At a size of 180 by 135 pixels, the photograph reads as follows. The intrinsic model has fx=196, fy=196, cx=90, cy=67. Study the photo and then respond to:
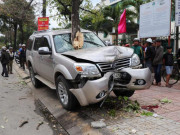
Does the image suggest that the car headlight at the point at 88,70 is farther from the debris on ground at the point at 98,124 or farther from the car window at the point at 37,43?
the car window at the point at 37,43

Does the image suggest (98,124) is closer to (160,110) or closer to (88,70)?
(88,70)

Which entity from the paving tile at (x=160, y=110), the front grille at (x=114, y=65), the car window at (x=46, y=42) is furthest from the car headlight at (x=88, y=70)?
the car window at (x=46, y=42)

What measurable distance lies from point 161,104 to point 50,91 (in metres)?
3.87

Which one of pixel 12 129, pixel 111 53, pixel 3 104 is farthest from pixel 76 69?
pixel 3 104

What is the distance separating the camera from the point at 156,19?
29.0ft

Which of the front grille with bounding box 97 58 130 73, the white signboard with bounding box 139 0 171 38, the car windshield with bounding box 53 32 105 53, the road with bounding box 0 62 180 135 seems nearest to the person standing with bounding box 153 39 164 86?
the white signboard with bounding box 139 0 171 38

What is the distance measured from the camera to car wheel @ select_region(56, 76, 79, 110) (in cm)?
433

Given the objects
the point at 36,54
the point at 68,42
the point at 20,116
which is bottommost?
the point at 20,116

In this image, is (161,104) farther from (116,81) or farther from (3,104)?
(3,104)

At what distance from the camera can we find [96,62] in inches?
159

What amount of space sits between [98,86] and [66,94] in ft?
3.36

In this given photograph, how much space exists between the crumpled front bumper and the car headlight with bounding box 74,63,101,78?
0.14 m

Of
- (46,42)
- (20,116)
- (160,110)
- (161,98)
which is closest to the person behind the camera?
(160,110)

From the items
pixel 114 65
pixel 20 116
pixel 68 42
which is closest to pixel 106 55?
pixel 114 65
